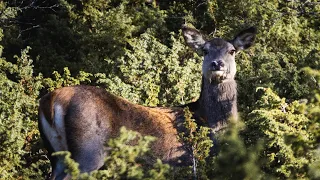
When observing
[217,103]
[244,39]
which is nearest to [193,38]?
[244,39]

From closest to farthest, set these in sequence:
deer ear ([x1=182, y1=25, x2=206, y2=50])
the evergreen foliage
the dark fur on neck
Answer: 1. the evergreen foliage
2. the dark fur on neck
3. deer ear ([x1=182, y1=25, x2=206, y2=50])

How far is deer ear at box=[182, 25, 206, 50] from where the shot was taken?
1066 centimetres

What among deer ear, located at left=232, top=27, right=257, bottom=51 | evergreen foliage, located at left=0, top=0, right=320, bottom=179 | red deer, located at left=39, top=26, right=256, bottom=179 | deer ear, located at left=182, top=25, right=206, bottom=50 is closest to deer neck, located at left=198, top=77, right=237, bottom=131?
red deer, located at left=39, top=26, right=256, bottom=179

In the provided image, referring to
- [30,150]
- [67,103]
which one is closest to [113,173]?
[67,103]

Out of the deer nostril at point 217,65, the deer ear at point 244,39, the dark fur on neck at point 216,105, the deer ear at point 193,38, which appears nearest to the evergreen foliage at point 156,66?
the dark fur on neck at point 216,105

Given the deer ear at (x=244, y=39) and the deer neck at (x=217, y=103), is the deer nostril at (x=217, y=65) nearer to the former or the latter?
the deer neck at (x=217, y=103)

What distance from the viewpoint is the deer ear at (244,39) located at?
1039 centimetres

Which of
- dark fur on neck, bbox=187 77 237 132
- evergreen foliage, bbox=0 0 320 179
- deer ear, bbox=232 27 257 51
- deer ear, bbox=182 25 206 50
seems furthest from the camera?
deer ear, bbox=182 25 206 50

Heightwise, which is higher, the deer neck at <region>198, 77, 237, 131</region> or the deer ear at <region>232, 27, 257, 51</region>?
the deer ear at <region>232, 27, 257, 51</region>

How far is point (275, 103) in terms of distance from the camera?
8836 millimetres

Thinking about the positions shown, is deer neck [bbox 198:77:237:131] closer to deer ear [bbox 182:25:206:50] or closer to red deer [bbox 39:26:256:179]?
red deer [bbox 39:26:256:179]

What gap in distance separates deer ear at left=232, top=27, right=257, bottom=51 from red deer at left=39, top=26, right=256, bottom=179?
547 millimetres

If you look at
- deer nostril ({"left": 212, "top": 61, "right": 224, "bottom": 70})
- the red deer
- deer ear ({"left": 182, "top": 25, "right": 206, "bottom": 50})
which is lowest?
the red deer

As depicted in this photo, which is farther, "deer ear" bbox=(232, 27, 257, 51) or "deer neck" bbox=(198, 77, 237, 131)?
"deer ear" bbox=(232, 27, 257, 51)
